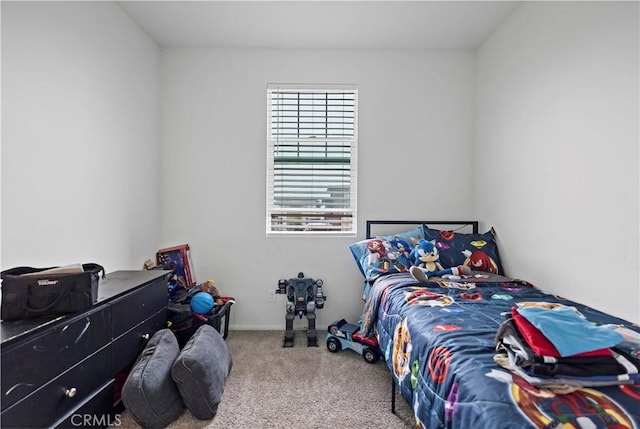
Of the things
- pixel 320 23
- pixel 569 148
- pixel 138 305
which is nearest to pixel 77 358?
pixel 138 305

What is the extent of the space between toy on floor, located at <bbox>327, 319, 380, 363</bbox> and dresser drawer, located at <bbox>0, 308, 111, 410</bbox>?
1.54m

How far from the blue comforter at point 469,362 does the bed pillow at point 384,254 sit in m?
0.19

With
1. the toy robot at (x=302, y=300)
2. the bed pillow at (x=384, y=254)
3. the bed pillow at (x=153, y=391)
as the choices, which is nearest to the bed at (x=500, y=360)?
the bed pillow at (x=384, y=254)

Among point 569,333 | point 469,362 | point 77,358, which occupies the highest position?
point 569,333

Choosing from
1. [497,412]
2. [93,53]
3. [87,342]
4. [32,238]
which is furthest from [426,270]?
[93,53]

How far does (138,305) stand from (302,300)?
126 centimetres

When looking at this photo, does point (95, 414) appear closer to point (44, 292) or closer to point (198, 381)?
point (198, 381)

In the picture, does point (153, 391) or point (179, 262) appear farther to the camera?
point (179, 262)

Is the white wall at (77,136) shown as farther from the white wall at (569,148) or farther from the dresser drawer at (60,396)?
the white wall at (569,148)

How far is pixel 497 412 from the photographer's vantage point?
82 centimetres

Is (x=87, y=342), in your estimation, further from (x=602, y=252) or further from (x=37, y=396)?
(x=602, y=252)

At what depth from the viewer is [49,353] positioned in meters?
1.16

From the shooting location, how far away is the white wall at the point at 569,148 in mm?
1495

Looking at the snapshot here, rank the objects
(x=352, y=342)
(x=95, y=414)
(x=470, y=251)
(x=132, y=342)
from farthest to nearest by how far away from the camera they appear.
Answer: (x=470, y=251) → (x=352, y=342) → (x=132, y=342) → (x=95, y=414)
